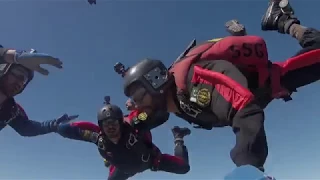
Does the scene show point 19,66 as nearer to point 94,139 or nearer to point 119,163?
point 94,139

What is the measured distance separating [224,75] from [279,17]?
1461mm

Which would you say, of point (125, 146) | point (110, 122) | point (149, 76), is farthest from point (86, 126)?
point (149, 76)

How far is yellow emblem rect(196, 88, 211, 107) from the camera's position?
111 inches

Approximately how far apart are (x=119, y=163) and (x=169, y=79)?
293 centimetres

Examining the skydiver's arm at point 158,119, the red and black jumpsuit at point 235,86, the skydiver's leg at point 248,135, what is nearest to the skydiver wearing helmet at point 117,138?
the skydiver's arm at point 158,119

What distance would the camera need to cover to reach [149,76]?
330 cm

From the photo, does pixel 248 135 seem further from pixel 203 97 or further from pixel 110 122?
pixel 110 122

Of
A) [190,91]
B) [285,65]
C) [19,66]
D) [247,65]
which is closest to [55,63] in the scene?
[19,66]

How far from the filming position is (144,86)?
3.27m

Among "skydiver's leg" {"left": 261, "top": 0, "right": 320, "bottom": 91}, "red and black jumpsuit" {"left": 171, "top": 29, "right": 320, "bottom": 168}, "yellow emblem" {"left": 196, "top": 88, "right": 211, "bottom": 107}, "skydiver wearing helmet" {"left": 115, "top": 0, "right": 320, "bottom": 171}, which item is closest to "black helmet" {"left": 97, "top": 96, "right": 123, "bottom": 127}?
"skydiver wearing helmet" {"left": 115, "top": 0, "right": 320, "bottom": 171}

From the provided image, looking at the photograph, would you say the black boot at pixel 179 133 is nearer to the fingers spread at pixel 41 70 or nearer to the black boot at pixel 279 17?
the fingers spread at pixel 41 70

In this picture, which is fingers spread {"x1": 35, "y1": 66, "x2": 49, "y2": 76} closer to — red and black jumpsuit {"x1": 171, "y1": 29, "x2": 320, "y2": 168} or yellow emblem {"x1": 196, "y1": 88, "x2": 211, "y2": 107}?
red and black jumpsuit {"x1": 171, "y1": 29, "x2": 320, "y2": 168}

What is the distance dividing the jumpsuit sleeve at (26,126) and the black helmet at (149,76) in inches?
136

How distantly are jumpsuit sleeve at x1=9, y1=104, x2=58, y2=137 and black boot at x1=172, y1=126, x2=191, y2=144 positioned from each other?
2454mm
